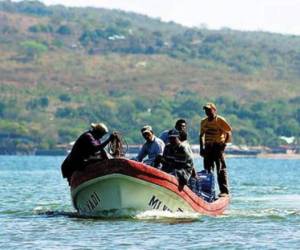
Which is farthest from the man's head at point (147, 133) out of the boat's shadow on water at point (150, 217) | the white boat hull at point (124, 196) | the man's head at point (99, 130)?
the boat's shadow on water at point (150, 217)

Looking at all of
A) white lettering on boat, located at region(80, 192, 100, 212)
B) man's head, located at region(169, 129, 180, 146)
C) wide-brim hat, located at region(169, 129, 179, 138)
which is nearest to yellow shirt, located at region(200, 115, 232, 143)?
wide-brim hat, located at region(169, 129, 179, 138)

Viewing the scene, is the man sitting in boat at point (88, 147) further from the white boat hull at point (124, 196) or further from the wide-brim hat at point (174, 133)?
the wide-brim hat at point (174, 133)

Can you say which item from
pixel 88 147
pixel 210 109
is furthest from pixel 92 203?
pixel 210 109

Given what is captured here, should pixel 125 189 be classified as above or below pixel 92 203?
above

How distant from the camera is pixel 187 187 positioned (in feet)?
103

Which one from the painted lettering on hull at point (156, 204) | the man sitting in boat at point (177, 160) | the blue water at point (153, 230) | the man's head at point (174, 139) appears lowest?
the blue water at point (153, 230)

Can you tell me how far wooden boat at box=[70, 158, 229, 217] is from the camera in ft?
97.9

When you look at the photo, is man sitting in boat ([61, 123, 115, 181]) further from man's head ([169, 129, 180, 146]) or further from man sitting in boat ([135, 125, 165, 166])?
A: man's head ([169, 129, 180, 146])

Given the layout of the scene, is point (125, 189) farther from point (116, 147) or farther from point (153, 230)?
point (116, 147)

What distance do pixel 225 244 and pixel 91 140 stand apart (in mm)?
5190

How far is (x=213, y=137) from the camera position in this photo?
33500mm

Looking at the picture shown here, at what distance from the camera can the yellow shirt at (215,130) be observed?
109 feet

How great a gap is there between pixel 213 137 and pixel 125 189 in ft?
13.5

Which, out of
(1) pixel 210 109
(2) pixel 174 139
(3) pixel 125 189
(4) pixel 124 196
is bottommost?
(4) pixel 124 196
